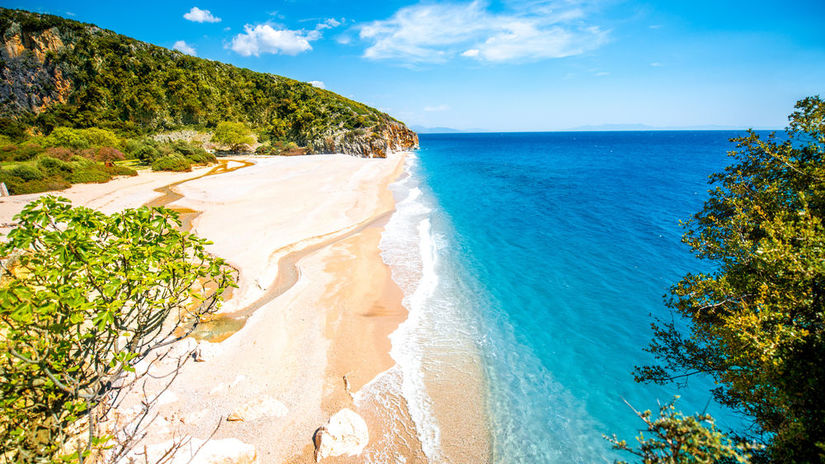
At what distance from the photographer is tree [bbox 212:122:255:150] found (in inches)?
2414

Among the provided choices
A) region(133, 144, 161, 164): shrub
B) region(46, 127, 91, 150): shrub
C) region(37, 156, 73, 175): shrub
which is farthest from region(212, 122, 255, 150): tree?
region(37, 156, 73, 175): shrub

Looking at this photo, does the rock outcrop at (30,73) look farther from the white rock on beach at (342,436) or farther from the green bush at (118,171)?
the white rock on beach at (342,436)

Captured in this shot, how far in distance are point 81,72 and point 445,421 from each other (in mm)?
102682

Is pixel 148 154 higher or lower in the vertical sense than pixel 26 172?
higher

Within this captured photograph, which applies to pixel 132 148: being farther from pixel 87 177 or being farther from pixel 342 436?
pixel 342 436

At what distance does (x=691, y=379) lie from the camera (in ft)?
35.4

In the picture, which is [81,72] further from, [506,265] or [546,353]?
[546,353]

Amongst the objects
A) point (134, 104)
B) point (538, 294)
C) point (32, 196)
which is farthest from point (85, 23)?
point (538, 294)

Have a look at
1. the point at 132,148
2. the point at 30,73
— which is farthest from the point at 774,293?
the point at 30,73

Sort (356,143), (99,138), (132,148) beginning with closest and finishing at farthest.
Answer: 1. (99,138)
2. (132,148)
3. (356,143)

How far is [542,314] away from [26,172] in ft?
141

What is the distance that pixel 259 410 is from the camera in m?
8.36

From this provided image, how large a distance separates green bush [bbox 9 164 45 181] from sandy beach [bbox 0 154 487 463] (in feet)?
12.8

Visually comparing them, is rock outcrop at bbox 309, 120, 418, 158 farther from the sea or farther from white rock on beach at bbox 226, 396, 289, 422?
white rock on beach at bbox 226, 396, 289, 422
